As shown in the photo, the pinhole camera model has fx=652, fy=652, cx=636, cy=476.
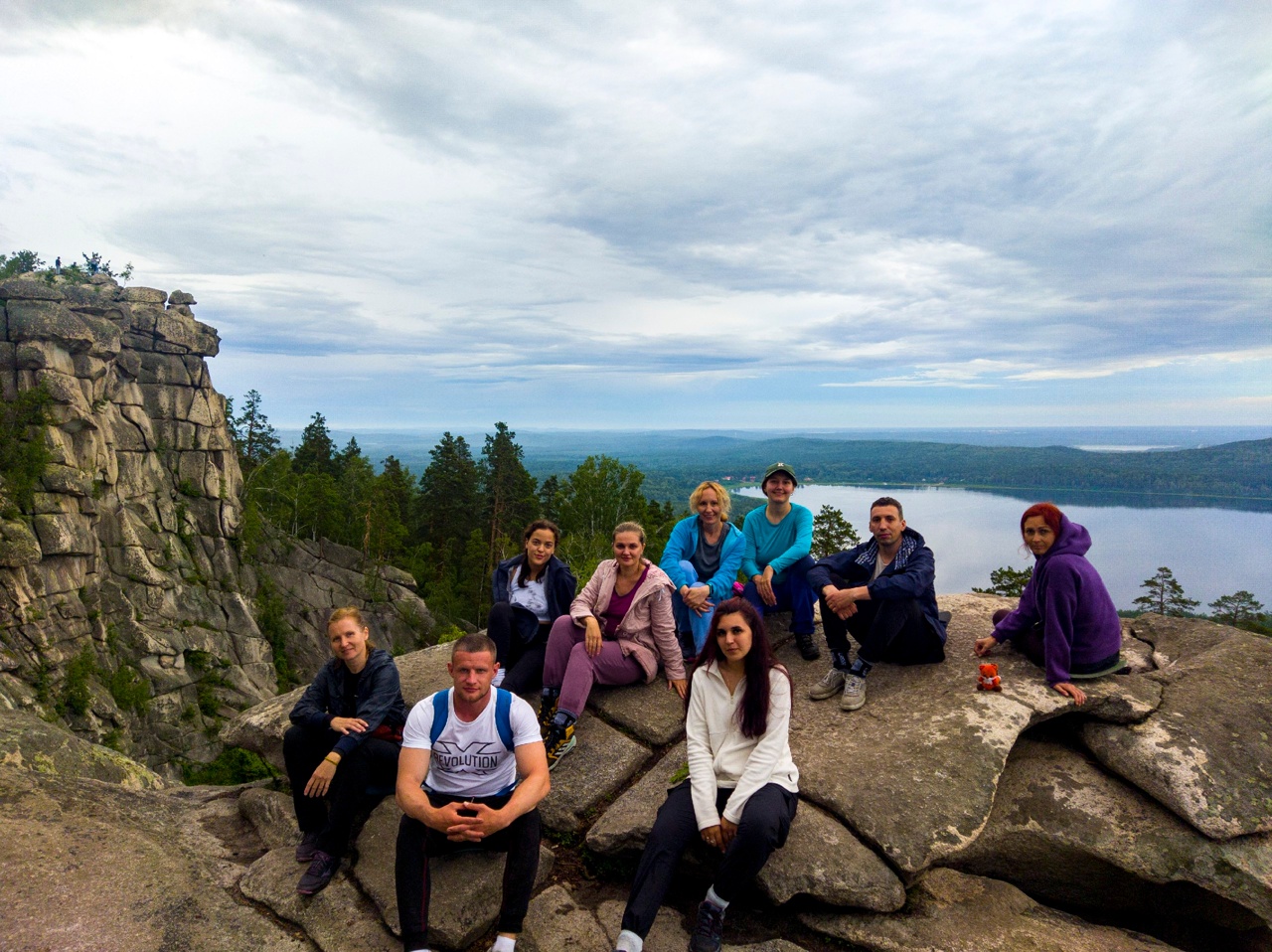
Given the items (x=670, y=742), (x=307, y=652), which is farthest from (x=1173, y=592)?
(x=307, y=652)

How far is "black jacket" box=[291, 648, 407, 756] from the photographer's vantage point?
508 centimetres

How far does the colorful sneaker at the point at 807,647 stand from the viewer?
7.36 m

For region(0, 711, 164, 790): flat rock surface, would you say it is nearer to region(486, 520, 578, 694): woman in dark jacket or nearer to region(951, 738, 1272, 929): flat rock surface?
region(486, 520, 578, 694): woman in dark jacket

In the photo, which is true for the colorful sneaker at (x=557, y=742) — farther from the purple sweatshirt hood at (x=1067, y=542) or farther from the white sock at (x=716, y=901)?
the purple sweatshirt hood at (x=1067, y=542)

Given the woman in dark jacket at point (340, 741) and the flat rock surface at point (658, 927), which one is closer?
the flat rock surface at point (658, 927)

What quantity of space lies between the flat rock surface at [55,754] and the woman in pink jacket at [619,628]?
170 inches

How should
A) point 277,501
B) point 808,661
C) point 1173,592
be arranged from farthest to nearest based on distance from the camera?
point 277,501 → point 1173,592 → point 808,661

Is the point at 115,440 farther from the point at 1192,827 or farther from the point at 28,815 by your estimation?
the point at 1192,827

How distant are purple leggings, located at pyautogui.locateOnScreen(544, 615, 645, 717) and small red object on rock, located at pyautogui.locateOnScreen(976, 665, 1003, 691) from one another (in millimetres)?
3242

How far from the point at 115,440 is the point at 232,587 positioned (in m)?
10.7

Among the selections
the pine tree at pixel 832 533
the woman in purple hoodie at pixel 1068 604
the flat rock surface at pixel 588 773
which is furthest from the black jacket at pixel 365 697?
the pine tree at pixel 832 533

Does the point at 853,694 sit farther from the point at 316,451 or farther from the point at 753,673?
the point at 316,451

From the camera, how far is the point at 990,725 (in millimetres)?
5602

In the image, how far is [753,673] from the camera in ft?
14.6
